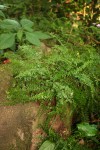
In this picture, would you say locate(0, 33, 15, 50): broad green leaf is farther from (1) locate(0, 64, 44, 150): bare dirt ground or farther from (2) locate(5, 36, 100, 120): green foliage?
(1) locate(0, 64, 44, 150): bare dirt ground

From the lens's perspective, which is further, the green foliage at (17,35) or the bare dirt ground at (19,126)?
the green foliage at (17,35)

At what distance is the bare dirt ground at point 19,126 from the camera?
156 centimetres

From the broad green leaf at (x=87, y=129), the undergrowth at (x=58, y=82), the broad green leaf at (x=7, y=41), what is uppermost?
the broad green leaf at (x=7, y=41)

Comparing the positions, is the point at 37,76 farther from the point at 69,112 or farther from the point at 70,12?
the point at 70,12

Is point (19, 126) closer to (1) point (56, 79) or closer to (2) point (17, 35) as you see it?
(1) point (56, 79)

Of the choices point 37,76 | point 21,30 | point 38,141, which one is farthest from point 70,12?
point 38,141

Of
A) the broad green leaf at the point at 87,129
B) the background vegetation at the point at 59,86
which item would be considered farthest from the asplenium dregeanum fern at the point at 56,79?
the broad green leaf at the point at 87,129

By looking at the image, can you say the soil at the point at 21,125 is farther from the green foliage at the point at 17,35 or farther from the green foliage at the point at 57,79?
the green foliage at the point at 17,35

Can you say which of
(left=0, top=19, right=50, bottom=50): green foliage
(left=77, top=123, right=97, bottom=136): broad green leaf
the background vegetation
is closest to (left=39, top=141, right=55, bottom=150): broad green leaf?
the background vegetation

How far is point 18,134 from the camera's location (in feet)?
5.20

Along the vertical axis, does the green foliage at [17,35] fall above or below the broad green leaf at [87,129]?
above

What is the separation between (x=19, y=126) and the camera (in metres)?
1.59

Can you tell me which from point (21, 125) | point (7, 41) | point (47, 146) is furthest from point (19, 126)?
point (7, 41)

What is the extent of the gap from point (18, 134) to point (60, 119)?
0.33 metres
